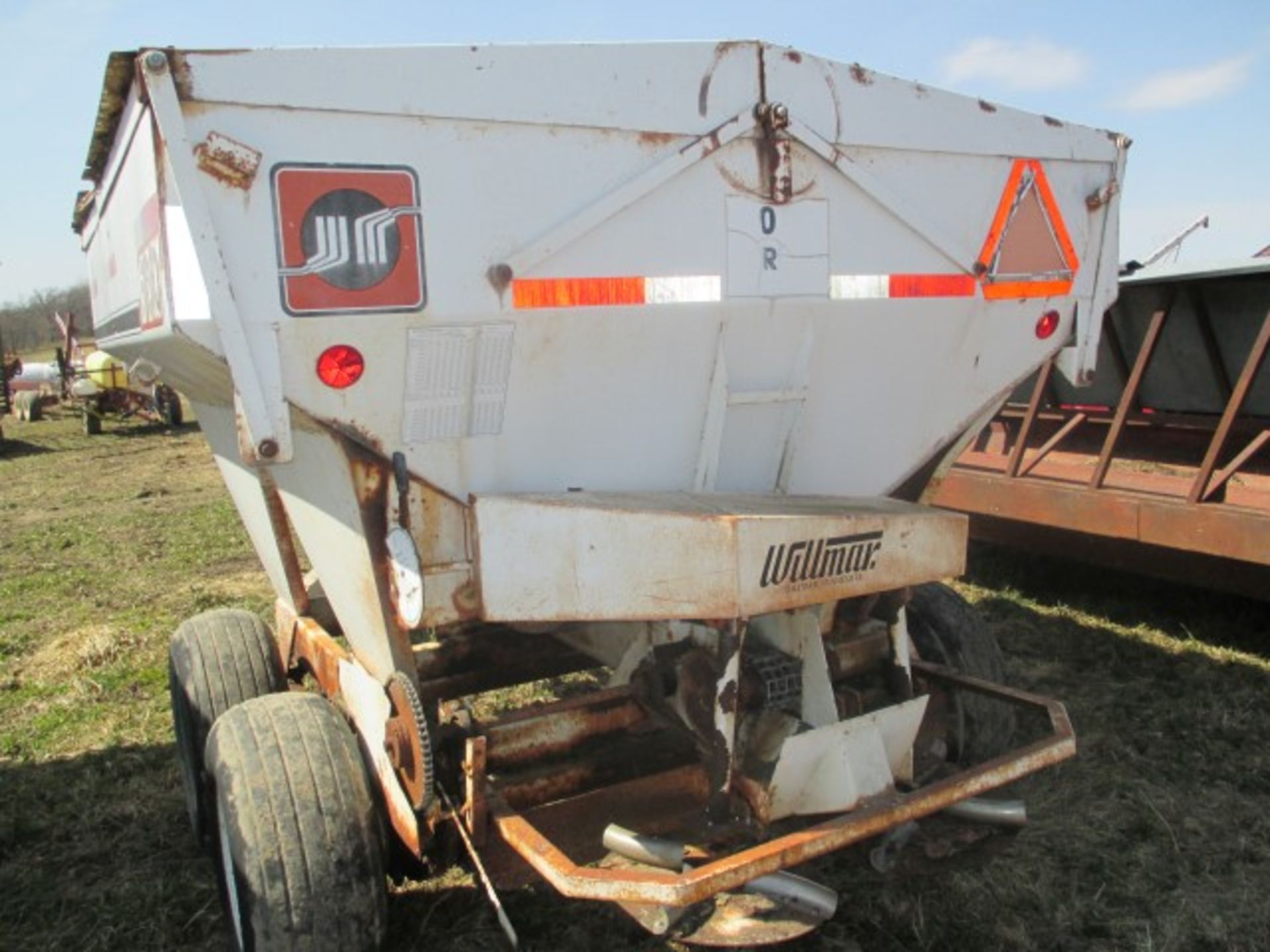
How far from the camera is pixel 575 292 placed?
2.52 m

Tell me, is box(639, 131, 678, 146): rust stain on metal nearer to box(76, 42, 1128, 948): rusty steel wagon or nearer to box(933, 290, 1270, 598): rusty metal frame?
box(76, 42, 1128, 948): rusty steel wagon

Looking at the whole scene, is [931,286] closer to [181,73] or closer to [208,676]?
[181,73]

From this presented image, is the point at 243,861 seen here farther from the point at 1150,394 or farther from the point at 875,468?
the point at 1150,394

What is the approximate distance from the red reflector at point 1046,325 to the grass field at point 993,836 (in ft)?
5.07

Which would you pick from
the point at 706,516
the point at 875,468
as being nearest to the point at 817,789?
the point at 706,516

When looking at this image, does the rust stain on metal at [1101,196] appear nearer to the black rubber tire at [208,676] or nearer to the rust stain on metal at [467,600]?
the rust stain on metal at [467,600]

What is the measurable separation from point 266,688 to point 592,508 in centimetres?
190

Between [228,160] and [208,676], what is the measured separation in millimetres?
2107

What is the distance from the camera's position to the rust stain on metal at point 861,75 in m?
2.79

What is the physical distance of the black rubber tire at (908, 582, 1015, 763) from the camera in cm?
336

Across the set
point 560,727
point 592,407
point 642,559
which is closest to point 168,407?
point 560,727

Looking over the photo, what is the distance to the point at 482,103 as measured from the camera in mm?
2361

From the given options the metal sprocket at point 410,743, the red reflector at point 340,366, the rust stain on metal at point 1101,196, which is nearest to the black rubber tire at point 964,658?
the rust stain on metal at point 1101,196

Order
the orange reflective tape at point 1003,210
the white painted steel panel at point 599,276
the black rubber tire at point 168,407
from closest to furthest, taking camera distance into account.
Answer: the white painted steel panel at point 599,276 → the orange reflective tape at point 1003,210 → the black rubber tire at point 168,407
